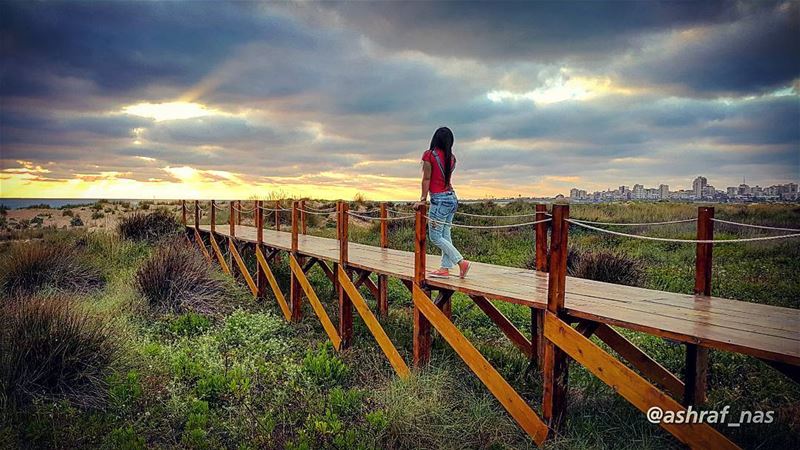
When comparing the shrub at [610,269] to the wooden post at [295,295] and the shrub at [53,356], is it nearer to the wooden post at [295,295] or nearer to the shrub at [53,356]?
the wooden post at [295,295]

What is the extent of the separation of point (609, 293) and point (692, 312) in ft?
3.25

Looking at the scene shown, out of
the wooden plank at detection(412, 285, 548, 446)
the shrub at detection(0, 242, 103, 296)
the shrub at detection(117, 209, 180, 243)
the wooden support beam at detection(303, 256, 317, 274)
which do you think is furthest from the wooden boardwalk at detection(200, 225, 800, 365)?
the shrub at detection(117, 209, 180, 243)

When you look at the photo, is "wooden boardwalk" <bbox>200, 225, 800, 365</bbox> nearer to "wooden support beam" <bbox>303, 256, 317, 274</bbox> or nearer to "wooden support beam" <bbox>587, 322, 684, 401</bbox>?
"wooden support beam" <bbox>587, 322, 684, 401</bbox>

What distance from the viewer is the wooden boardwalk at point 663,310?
3.58 metres

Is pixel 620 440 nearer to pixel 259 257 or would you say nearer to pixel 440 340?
pixel 440 340

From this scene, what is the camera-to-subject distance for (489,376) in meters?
5.05

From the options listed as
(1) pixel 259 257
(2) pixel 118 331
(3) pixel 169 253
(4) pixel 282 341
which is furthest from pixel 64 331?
(1) pixel 259 257

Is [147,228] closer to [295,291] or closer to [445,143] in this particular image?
[295,291]

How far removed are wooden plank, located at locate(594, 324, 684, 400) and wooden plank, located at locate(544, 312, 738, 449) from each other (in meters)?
0.64

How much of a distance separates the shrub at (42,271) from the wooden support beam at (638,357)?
377 inches

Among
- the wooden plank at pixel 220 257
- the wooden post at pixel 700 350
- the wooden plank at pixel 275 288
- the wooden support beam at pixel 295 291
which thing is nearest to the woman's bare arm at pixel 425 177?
the wooden post at pixel 700 350

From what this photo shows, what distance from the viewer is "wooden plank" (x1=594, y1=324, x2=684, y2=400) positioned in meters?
4.96

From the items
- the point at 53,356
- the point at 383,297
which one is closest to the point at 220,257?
the point at 383,297

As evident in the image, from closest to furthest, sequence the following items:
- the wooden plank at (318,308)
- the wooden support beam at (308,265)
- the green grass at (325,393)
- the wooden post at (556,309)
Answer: the wooden post at (556,309)
the green grass at (325,393)
the wooden plank at (318,308)
the wooden support beam at (308,265)
